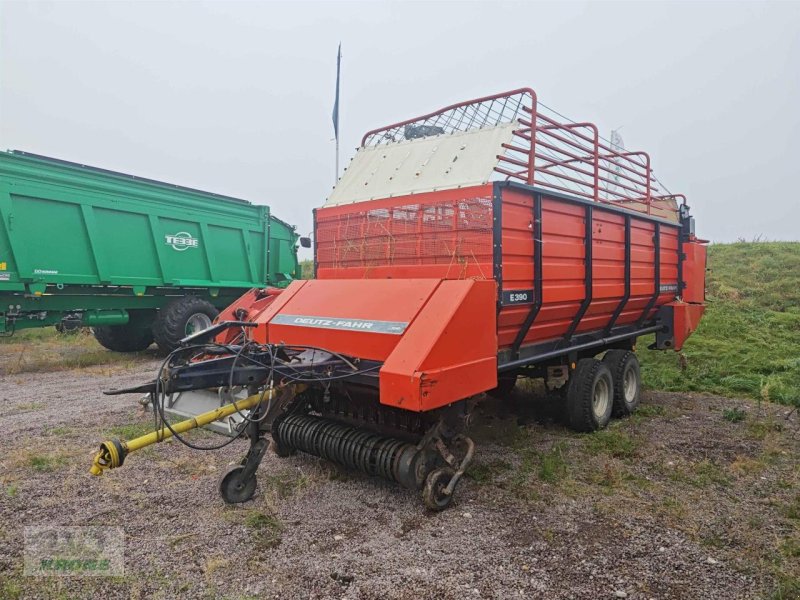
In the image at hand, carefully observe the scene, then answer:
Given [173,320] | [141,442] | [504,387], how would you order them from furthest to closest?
1. [173,320]
2. [504,387]
3. [141,442]

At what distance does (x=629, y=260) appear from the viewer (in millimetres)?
5535

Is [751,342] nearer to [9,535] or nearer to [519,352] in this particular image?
[519,352]

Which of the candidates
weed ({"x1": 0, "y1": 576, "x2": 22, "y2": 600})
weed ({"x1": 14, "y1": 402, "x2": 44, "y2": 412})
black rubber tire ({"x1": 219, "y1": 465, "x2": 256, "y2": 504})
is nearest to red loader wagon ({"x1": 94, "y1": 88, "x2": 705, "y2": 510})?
black rubber tire ({"x1": 219, "y1": 465, "x2": 256, "y2": 504})

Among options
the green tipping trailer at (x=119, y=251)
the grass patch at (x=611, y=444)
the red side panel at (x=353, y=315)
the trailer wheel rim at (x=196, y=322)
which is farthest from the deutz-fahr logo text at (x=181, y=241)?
the grass patch at (x=611, y=444)

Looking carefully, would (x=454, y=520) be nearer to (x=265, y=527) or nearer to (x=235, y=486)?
(x=265, y=527)

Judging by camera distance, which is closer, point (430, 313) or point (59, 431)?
point (430, 313)

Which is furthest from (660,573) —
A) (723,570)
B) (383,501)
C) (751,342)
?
(751,342)

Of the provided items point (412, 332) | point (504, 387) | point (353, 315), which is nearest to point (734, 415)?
point (504, 387)

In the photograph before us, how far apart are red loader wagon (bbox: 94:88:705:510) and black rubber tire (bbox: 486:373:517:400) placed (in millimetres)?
299

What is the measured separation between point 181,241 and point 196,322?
4.81 ft

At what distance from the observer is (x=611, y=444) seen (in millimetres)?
4832

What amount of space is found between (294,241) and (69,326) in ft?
16.0

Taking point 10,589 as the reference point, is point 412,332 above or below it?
above

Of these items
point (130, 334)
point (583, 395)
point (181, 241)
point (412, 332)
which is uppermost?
point (181, 241)
